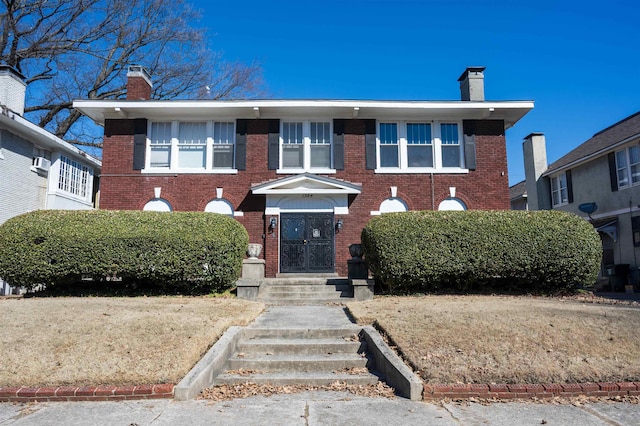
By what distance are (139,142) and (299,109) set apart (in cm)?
544

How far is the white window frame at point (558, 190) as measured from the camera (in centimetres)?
2278

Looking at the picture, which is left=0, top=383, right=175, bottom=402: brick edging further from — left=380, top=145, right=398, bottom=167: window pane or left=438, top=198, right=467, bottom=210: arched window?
left=438, top=198, right=467, bottom=210: arched window

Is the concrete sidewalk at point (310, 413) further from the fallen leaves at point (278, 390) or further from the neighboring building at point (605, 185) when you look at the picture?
the neighboring building at point (605, 185)

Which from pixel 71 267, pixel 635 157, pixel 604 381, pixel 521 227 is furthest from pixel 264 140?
pixel 635 157

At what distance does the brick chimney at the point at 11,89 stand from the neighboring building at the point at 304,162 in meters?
2.70

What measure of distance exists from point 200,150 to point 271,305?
685 cm

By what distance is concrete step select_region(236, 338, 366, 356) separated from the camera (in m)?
6.88

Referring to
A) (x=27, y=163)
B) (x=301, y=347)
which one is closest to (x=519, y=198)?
(x=301, y=347)

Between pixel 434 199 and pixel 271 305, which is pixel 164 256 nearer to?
pixel 271 305

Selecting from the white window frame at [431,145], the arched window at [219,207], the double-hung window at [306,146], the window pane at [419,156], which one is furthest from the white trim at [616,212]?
the arched window at [219,207]

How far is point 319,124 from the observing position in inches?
611

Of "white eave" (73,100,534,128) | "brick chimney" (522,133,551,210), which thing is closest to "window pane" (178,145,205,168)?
"white eave" (73,100,534,128)

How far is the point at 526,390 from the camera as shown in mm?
5164

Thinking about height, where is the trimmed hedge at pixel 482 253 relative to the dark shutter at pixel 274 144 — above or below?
below
